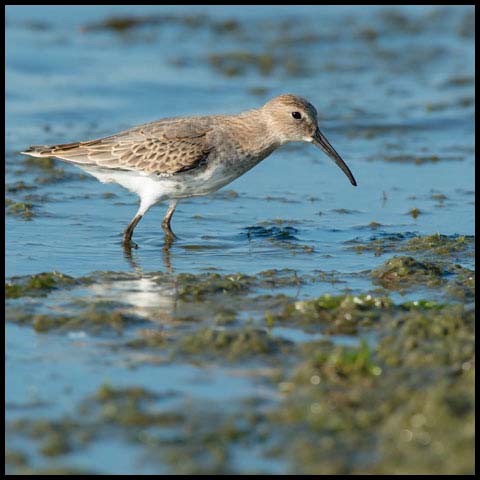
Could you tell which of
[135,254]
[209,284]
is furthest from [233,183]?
[209,284]

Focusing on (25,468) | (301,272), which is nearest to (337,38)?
(301,272)

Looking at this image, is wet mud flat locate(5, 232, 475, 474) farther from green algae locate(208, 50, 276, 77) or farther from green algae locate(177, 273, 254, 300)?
green algae locate(208, 50, 276, 77)

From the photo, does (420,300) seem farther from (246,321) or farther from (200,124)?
(200,124)

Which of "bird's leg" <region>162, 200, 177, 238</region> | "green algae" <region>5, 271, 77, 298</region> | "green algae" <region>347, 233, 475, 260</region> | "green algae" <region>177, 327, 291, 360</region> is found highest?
"bird's leg" <region>162, 200, 177, 238</region>

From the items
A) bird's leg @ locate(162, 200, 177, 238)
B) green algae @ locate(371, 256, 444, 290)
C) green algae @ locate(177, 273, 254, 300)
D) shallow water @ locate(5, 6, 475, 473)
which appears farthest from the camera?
bird's leg @ locate(162, 200, 177, 238)

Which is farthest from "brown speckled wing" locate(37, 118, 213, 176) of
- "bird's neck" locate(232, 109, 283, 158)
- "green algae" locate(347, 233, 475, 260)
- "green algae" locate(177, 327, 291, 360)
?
"green algae" locate(177, 327, 291, 360)

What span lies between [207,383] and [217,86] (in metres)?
12.2

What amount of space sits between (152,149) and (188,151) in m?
0.41

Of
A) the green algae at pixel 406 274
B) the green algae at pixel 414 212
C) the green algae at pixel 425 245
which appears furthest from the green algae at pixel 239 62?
the green algae at pixel 406 274

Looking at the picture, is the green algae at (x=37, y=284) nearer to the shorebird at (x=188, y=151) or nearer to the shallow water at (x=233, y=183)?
the shallow water at (x=233, y=183)

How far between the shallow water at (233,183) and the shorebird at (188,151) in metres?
0.58

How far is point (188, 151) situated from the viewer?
11203 mm

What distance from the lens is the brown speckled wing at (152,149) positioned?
442 inches

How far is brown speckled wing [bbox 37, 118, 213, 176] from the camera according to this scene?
442 inches
